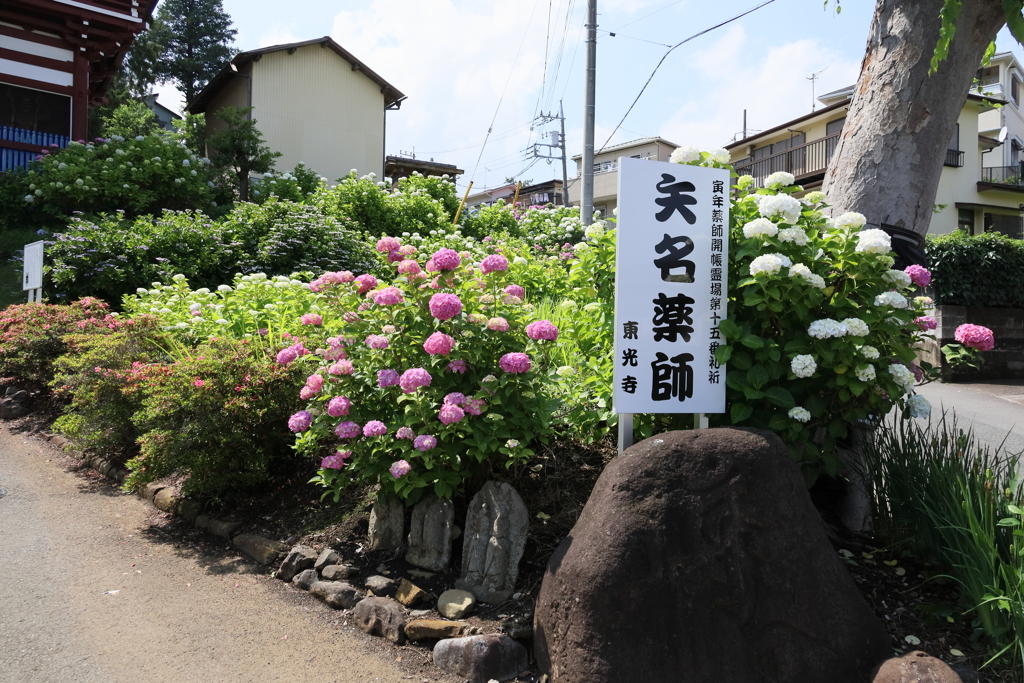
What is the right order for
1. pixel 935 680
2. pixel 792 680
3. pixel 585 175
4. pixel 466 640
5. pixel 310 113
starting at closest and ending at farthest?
pixel 935 680 → pixel 792 680 → pixel 466 640 → pixel 585 175 → pixel 310 113

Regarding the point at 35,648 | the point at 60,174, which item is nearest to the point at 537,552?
the point at 35,648

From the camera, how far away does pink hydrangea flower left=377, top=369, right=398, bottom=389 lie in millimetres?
3785

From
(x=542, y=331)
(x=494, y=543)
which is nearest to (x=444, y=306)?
(x=542, y=331)

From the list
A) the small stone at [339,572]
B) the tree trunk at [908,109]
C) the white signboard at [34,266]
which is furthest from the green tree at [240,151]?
the tree trunk at [908,109]

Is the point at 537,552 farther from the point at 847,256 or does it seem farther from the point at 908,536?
the point at 847,256

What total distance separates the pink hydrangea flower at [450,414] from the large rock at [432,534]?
0.69 meters

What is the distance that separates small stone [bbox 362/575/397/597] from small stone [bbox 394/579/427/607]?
6 cm

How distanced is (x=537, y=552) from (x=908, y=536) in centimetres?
199

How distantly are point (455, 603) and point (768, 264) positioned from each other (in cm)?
237

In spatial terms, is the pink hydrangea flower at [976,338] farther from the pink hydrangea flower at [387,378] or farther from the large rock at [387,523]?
the large rock at [387,523]

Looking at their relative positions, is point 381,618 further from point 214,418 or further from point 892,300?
point 892,300

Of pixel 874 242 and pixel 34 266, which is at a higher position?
pixel 34 266

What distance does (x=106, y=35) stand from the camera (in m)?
16.0

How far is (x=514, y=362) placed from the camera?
3.67 m
